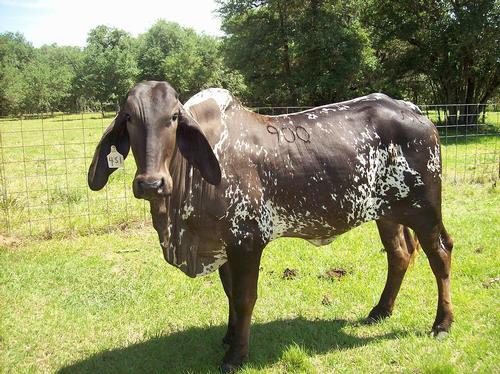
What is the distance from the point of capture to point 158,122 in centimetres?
287

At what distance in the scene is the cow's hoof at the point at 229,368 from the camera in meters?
3.68

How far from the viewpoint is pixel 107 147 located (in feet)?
10.4

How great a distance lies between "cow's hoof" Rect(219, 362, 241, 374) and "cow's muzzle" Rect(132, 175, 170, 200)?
1.65 m

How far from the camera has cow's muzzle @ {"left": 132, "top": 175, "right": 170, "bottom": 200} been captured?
8.93 feet

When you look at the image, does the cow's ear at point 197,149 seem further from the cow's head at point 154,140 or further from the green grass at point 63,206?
the green grass at point 63,206

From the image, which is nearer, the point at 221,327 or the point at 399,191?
the point at 399,191

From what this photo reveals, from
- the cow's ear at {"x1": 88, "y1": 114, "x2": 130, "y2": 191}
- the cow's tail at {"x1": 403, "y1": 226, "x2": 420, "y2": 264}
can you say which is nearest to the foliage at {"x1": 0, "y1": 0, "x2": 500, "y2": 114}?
the cow's tail at {"x1": 403, "y1": 226, "x2": 420, "y2": 264}

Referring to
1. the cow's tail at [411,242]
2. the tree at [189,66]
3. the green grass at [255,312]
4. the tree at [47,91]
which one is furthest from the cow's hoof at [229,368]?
the tree at [47,91]

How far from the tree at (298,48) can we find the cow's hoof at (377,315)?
20277mm

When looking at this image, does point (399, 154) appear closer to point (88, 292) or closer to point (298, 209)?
point (298, 209)

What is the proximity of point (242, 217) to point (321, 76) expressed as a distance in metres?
21.7

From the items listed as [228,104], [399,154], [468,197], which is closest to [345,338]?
[399,154]

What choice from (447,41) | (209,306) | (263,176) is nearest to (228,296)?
(209,306)

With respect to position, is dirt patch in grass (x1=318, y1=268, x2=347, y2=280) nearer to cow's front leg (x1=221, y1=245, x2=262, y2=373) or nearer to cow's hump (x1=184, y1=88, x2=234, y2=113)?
cow's front leg (x1=221, y1=245, x2=262, y2=373)
